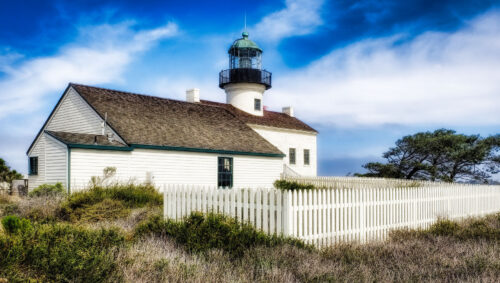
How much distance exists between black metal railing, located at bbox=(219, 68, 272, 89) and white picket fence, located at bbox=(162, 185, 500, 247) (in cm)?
2220

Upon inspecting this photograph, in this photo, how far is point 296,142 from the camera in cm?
3362

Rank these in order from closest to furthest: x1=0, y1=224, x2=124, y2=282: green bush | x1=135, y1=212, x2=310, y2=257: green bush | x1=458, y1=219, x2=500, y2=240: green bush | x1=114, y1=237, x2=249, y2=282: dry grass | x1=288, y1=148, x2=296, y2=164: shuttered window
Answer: x1=0, y1=224, x2=124, y2=282: green bush
x1=114, y1=237, x2=249, y2=282: dry grass
x1=135, y1=212, x2=310, y2=257: green bush
x1=458, y1=219, x2=500, y2=240: green bush
x1=288, y1=148, x2=296, y2=164: shuttered window

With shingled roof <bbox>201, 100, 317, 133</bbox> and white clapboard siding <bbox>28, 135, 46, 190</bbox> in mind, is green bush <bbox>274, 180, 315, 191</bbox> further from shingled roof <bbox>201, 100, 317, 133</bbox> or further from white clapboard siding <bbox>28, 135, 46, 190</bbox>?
white clapboard siding <bbox>28, 135, 46, 190</bbox>

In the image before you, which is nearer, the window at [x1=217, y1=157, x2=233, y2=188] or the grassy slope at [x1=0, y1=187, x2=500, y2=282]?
the grassy slope at [x1=0, y1=187, x2=500, y2=282]

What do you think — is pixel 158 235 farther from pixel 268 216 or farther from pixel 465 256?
pixel 465 256

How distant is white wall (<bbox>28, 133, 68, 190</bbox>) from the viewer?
53.8 ft

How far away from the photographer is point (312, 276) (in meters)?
5.27

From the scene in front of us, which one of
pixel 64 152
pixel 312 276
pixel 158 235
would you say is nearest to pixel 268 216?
pixel 158 235

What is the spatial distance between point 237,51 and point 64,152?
20121 millimetres

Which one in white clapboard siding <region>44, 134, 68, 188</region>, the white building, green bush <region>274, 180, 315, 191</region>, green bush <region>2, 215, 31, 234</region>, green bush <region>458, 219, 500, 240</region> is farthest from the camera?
green bush <region>274, 180, 315, 191</region>

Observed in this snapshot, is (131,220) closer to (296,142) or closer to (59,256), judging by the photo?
(59,256)

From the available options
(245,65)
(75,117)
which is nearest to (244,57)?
(245,65)

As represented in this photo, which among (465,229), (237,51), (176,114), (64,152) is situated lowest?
(465,229)

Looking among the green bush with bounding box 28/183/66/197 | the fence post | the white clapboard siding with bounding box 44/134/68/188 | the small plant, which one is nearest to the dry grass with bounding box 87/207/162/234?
the fence post
